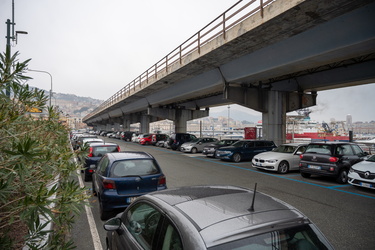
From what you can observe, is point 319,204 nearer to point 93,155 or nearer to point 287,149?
point 287,149

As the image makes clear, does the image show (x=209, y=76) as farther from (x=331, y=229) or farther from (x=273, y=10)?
(x=331, y=229)

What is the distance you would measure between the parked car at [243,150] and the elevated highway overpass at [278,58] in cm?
298

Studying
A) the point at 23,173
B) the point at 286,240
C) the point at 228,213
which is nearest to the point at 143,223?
the point at 228,213

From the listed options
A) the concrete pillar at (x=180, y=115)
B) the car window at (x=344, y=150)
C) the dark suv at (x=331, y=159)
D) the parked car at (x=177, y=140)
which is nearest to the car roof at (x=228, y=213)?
the dark suv at (x=331, y=159)

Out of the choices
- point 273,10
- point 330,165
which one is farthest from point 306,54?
point 330,165

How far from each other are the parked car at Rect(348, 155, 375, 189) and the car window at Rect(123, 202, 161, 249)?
8198 mm

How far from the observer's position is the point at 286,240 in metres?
1.85

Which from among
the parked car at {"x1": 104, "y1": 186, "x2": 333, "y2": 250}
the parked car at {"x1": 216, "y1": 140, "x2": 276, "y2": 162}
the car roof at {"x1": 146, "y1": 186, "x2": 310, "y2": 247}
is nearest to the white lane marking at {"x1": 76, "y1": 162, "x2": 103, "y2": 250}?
the parked car at {"x1": 104, "y1": 186, "x2": 333, "y2": 250}

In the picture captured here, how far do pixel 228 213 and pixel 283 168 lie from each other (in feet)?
35.8

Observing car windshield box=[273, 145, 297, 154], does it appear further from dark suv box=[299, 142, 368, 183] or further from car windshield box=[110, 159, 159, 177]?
car windshield box=[110, 159, 159, 177]

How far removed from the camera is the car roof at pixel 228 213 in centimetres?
179

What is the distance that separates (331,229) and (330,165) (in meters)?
5.22

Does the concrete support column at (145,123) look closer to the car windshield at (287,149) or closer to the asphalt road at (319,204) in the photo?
the car windshield at (287,149)

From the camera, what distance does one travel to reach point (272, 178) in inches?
424
